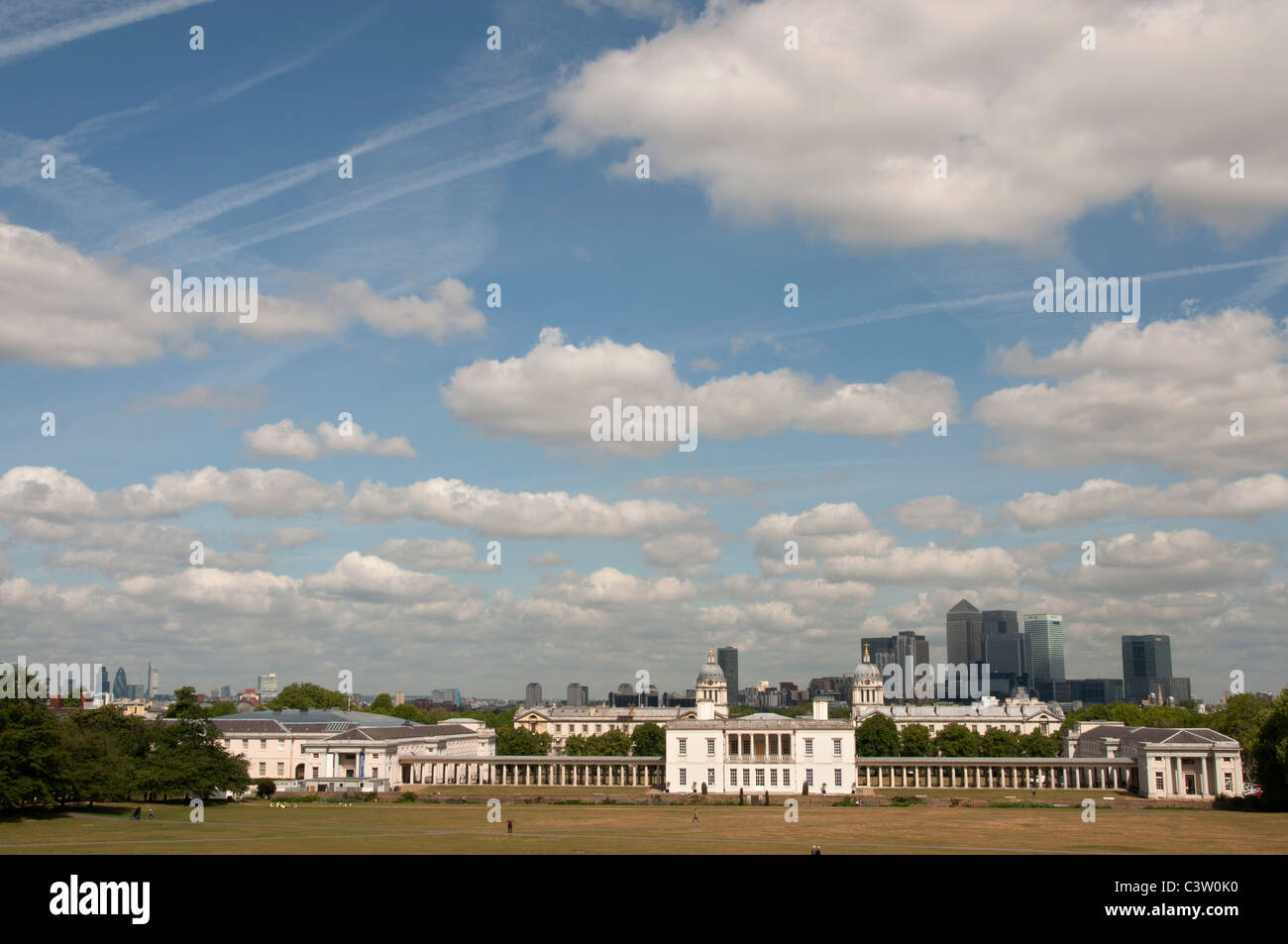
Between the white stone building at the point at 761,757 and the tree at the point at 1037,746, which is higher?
the white stone building at the point at 761,757

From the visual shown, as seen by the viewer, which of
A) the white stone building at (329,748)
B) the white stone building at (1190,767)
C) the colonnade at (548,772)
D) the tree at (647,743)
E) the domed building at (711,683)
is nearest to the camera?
the white stone building at (1190,767)

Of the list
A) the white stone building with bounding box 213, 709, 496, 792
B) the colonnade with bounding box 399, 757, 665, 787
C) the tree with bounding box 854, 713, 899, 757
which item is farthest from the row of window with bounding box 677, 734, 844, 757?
the white stone building with bounding box 213, 709, 496, 792

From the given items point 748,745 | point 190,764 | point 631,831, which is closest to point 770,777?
point 748,745

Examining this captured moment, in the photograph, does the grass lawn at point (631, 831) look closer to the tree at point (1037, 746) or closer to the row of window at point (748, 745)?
the row of window at point (748, 745)

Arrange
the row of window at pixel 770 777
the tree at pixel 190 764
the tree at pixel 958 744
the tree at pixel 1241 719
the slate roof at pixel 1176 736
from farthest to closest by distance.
Answer: the tree at pixel 958 744 → the row of window at pixel 770 777 → the tree at pixel 1241 719 → the slate roof at pixel 1176 736 → the tree at pixel 190 764

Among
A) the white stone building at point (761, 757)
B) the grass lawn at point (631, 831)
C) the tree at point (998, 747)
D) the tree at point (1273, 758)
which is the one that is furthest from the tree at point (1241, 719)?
the white stone building at point (761, 757)

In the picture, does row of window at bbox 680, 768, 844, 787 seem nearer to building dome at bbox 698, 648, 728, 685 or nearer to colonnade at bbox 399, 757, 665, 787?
colonnade at bbox 399, 757, 665, 787
